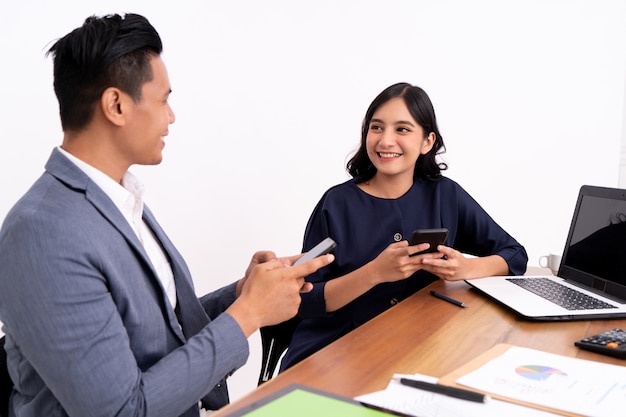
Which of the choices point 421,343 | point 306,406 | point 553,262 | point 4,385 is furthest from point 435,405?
point 553,262

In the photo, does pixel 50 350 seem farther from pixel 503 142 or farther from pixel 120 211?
pixel 503 142

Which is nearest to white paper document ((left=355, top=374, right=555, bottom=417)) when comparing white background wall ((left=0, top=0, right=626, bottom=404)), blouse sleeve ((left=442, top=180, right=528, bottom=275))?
blouse sleeve ((left=442, top=180, right=528, bottom=275))

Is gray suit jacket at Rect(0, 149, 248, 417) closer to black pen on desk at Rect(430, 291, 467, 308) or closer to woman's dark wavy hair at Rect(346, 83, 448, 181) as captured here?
black pen on desk at Rect(430, 291, 467, 308)

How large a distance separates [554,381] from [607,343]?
240 mm

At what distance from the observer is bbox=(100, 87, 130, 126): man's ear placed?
1.10 m

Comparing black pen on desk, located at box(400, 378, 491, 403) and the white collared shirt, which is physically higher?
the white collared shirt

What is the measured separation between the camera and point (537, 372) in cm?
103

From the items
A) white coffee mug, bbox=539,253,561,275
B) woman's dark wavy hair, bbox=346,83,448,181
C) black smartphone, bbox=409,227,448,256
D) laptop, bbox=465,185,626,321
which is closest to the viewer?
laptop, bbox=465,185,626,321

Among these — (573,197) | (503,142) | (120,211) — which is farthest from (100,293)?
(573,197)

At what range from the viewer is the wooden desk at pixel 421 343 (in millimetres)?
1021

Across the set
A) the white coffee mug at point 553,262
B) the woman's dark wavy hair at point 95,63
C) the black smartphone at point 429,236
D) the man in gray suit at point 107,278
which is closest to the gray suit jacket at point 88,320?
the man in gray suit at point 107,278

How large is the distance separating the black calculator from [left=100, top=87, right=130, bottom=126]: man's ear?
1025mm

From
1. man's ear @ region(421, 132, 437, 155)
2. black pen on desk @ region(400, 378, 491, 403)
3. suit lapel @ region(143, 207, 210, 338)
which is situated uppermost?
man's ear @ region(421, 132, 437, 155)

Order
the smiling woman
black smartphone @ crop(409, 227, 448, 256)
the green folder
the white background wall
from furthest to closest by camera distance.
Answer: the white background wall < the smiling woman < black smartphone @ crop(409, 227, 448, 256) < the green folder
